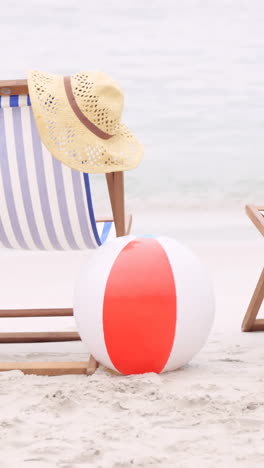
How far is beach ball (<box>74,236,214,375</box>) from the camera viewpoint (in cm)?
225

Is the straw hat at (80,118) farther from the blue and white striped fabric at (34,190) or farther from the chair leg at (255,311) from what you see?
the chair leg at (255,311)

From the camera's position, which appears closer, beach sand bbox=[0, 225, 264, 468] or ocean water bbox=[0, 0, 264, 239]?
beach sand bbox=[0, 225, 264, 468]

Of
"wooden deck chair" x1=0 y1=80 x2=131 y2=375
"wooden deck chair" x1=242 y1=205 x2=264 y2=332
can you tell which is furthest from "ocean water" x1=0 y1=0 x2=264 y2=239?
"wooden deck chair" x1=0 y1=80 x2=131 y2=375

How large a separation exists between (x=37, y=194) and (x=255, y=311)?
1.16m

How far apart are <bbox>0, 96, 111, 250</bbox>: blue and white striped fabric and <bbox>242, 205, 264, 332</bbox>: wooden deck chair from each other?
2.38 ft

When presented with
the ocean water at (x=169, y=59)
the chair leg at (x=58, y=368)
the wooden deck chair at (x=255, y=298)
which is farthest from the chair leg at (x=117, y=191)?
the ocean water at (x=169, y=59)

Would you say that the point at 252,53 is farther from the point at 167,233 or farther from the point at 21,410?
the point at 21,410

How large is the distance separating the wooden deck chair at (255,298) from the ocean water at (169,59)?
29.6 ft

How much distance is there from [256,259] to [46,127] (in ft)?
10.6

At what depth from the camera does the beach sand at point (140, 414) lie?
1679 millimetres

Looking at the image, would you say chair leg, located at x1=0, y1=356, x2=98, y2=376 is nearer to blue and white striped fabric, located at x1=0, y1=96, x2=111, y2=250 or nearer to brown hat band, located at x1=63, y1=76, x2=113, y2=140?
blue and white striped fabric, located at x1=0, y1=96, x2=111, y2=250

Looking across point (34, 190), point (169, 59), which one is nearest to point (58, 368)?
point (34, 190)

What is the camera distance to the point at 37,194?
8.20 feet

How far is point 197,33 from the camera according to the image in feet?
45.1
